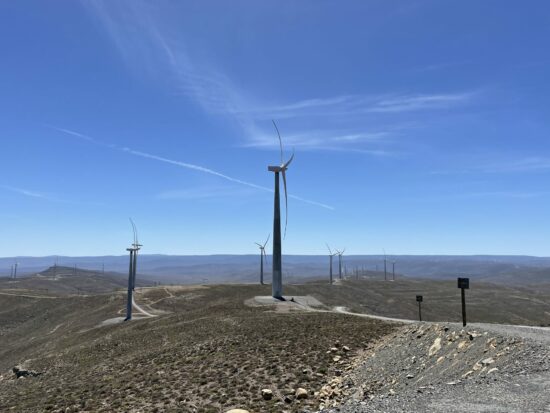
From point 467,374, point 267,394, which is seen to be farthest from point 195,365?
point 467,374

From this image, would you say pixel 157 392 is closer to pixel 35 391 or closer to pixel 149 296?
pixel 35 391

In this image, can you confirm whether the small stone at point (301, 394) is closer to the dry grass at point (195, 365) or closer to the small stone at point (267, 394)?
the dry grass at point (195, 365)

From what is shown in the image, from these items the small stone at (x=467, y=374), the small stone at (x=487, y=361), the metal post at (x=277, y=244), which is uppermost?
the metal post at (x=277, y=244)

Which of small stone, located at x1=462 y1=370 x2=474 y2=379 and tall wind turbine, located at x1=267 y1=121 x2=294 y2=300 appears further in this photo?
tall wind turbine, located at x1=267 y1=121 x2=294 y2=300

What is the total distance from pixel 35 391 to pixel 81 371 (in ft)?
15.2

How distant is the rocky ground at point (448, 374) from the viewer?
16.8 m

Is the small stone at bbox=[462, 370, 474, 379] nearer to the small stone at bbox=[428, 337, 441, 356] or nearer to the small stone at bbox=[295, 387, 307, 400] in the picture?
the small stone at bbox=[428, 337, 441, 356]

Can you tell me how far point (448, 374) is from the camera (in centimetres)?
2380

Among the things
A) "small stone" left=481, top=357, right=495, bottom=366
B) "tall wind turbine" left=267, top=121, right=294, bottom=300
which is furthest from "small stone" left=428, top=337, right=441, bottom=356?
"tall wind turbine" left=267, top=121, right=294, bottom=300

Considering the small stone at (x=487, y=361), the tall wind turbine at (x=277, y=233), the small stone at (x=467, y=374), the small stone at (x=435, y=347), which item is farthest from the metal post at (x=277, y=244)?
the small stone at (x=467, y=374)

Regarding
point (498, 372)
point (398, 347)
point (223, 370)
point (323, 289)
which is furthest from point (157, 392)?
point (323, 289)

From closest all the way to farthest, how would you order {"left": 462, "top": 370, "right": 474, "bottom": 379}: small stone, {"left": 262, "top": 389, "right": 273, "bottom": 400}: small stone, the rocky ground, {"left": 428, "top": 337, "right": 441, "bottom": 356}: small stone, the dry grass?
1. the rocky ground
2. {"left": 462, "top": 370, "right": 474, "bottom": 379}: small stone
3. {"left": 262, "top": 389, "right": 273, "bottom": 400}: small stone
4. the dry grass
5. {"left": 428, "top": 337, "right": 441, "bottom": 356}: small stone

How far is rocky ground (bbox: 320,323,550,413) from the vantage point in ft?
55.0

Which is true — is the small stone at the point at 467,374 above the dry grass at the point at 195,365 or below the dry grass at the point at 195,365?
above
